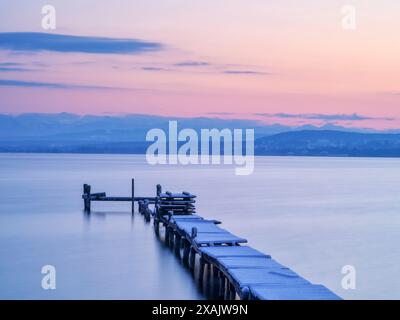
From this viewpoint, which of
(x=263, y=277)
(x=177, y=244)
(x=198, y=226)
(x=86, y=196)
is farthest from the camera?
(x=86, y=196)

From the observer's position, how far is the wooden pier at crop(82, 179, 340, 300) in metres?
13.3

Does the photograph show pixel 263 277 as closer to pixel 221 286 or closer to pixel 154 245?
pixel 221 286

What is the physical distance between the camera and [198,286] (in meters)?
20.5

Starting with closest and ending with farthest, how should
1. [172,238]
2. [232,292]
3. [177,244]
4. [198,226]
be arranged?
1. [232,292]
2. [198,226]
3. [177,244]
4. [172,238]

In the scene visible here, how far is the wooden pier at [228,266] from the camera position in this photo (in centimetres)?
1329

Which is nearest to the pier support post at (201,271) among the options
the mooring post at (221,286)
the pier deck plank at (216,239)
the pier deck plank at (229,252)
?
the pier deck plank at (229,252)

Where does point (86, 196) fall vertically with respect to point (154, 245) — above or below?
above

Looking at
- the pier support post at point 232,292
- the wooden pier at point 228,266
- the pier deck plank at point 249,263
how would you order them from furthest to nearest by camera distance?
the pier support post at point 232,292 < the pier deck plank at point 249,263 < the wooden pier at point 228,266

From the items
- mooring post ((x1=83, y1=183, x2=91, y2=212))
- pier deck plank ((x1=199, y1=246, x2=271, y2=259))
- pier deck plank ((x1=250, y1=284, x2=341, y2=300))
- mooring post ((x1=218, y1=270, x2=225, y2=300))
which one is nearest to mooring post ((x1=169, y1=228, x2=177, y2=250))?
pier deck plank ((x1=199, y1=246, x2=271, y2=259))

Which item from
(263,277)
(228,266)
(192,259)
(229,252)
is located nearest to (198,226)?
(192,259)

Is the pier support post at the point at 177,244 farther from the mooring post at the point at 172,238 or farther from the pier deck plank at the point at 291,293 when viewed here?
the pier deck plank at the point at 291,293

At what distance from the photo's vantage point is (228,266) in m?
16.2

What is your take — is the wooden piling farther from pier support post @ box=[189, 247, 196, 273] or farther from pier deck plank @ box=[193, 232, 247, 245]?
pier support post @ box=[189, 247, 196, 273]

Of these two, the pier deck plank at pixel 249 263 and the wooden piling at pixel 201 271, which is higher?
the pier deck plank at pixel 249 263
